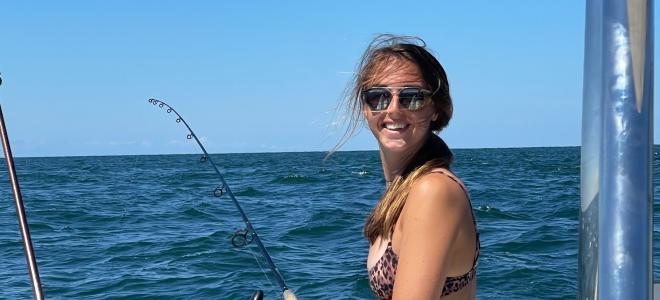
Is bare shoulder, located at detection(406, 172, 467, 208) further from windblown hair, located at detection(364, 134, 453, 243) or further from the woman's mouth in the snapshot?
the woman's mouth

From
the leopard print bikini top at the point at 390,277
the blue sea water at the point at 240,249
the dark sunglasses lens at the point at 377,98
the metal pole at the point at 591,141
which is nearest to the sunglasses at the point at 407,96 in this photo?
the dark sunglasses lens at the point at 377,98

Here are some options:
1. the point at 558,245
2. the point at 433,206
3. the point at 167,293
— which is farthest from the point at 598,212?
the point at 558,245

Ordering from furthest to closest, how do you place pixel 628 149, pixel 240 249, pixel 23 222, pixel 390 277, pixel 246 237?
pixel 240 249 < pixel 246 237 < pixel 23 222 < pixel 390 277 < pixel 628 149

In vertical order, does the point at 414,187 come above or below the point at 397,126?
below

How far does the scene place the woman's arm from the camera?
130 centimetres

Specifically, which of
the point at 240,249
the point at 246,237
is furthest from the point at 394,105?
the point at 240,249

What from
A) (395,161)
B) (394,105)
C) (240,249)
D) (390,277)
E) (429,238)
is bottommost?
(240,249)

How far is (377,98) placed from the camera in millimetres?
1604

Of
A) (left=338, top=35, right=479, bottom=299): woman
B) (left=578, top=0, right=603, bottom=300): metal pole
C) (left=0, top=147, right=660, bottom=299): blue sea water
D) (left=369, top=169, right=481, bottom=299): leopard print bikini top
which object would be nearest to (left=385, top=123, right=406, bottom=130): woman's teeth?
(left=338, top=35, right=479, bottom=299): woman

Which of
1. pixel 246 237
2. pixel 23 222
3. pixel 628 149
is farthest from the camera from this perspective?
pixel 246 237

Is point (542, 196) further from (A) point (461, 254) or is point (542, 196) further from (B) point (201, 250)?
(A) point (461, 254)

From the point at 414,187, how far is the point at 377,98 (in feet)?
0.96

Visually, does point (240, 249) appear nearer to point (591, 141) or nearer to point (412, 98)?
point (412, 98)

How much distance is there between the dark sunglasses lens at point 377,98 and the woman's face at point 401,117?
12mm
